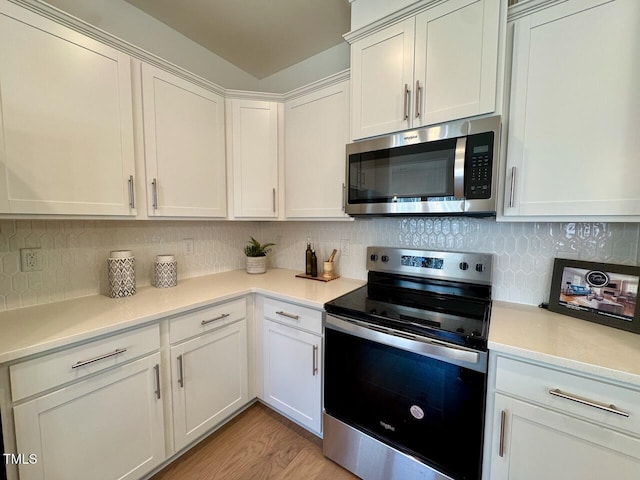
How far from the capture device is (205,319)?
5.06ft

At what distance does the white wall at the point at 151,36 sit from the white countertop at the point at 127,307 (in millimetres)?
1602

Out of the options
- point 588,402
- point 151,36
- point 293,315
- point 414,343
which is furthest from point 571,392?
point 151,36

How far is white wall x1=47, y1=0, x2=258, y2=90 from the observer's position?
152cm

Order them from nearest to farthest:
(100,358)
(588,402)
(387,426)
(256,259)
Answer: (588,402) < (100,358) < (387,426) < (256,259)

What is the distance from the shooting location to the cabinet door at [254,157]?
1.98 metres

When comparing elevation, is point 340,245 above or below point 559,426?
above

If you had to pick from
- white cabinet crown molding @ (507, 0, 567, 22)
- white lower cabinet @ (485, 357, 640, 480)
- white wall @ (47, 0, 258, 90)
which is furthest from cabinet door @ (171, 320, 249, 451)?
white cabinet crown molding @ (507, 0, 567, 22)

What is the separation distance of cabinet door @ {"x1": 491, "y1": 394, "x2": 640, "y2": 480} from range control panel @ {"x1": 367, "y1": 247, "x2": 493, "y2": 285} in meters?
0.69

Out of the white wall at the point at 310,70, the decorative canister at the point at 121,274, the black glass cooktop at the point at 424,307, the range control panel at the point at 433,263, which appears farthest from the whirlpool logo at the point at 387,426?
the white wall at the point at 310,70

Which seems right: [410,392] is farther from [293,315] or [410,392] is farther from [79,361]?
[79,361]

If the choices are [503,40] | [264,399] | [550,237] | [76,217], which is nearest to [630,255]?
[550,237]

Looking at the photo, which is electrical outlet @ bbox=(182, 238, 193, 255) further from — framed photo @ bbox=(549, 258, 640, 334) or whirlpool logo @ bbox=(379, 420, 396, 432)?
framed photo @ bbox=(549, 258, 640, 334)

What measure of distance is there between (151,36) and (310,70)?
117cm

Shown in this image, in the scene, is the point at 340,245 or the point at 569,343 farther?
the point at 340,245
